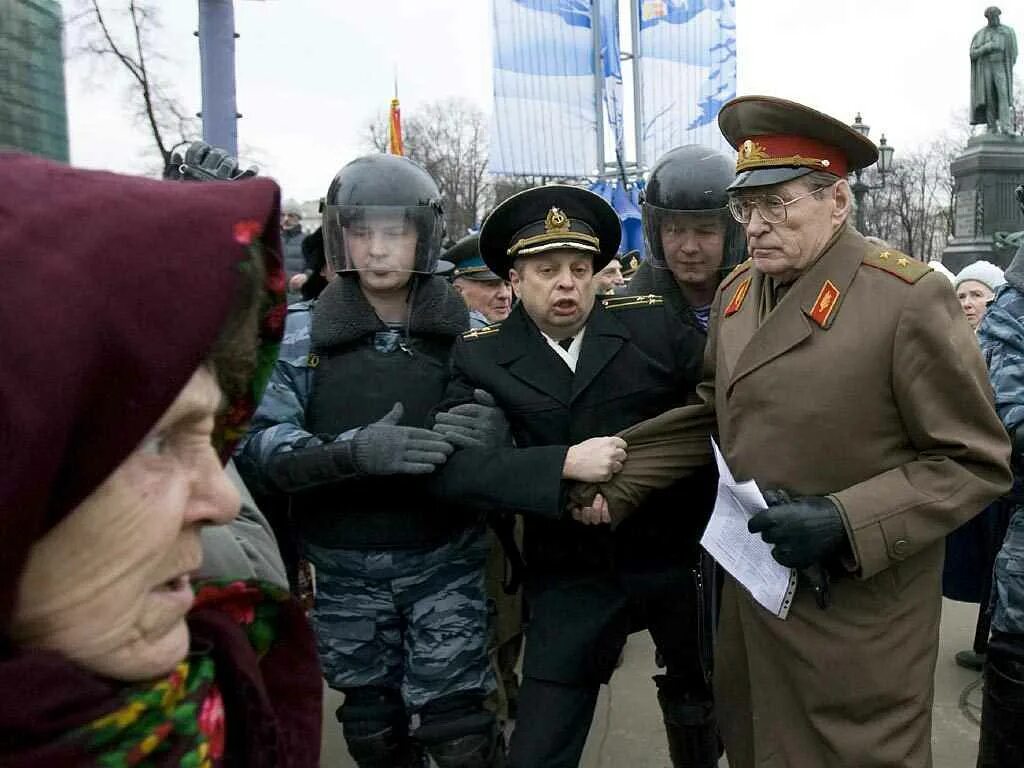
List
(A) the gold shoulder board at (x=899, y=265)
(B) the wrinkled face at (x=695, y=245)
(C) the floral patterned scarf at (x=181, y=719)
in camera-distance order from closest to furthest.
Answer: (C) the floral patterned scarf at (x=181, y=719), (A) the gold shoulder board at (x=899, y=265), (B) the wrinkled face at (x=695, y=245)

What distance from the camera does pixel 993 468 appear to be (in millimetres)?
2117

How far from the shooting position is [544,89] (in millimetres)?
13234

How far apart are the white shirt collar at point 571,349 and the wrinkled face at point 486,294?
7.32ft

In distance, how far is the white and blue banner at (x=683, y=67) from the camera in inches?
517

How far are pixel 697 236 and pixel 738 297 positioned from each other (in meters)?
0.73

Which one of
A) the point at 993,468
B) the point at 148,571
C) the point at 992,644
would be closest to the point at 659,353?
the point at 993,468

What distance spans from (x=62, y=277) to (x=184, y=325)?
0.10m

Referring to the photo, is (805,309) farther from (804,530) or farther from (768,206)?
(804,530)

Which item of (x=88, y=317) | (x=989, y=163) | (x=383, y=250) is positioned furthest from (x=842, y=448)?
(x=989, y=163)

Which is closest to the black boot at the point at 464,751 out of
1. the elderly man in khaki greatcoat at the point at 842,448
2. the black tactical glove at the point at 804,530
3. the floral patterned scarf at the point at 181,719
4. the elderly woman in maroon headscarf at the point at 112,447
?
the elderly man in khaki greatcoat at the point at 842,448

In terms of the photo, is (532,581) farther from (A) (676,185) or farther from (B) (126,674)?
(B) (126,674)

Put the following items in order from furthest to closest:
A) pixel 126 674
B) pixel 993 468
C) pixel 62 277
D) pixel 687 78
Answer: pixel 687 78, pixel 993 468, pixel 126 674, pixel 62 277

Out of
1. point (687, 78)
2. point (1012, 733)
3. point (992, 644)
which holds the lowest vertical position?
point (1012, 733)

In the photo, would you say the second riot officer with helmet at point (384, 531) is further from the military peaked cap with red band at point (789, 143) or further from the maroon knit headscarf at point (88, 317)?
the maroon knit headscarf at point (88, 317)
